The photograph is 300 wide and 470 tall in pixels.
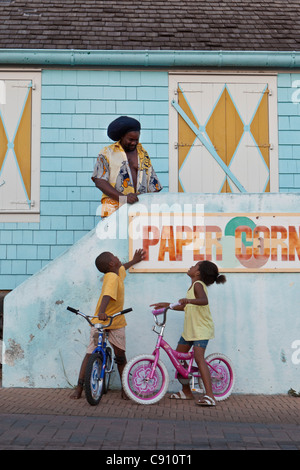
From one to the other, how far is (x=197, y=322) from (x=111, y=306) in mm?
871

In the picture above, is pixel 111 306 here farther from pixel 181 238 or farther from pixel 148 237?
pixel 181 238

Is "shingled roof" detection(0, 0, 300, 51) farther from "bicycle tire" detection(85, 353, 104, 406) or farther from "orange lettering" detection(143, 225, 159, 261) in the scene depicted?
"bicycle tire" detection(85, 353, 104, 406)

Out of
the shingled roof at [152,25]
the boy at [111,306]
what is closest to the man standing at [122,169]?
the boy at [111,306]

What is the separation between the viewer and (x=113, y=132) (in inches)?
309

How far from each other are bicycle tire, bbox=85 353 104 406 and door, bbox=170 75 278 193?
3.48 metres

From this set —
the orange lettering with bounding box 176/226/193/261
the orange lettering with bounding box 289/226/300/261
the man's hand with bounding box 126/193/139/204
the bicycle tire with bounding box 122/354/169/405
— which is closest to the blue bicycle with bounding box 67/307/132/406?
the bicycle tire with bounding box 122/354/169/405

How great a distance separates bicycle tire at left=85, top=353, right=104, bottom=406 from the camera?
6.20m

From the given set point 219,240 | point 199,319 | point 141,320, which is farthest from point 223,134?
point 199,319

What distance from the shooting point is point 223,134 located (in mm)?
9469

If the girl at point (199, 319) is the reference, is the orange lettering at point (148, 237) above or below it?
above

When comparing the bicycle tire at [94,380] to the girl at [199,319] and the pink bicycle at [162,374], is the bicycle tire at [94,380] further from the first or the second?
the girl at [199,319]

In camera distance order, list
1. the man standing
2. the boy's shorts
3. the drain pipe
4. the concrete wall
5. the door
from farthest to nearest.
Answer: the door < the drain pipe < the man standing < the concrete wall < the boy's shorts

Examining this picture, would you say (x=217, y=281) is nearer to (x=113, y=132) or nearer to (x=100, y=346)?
(x=100, y=346)

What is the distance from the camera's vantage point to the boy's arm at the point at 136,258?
24.3ft
